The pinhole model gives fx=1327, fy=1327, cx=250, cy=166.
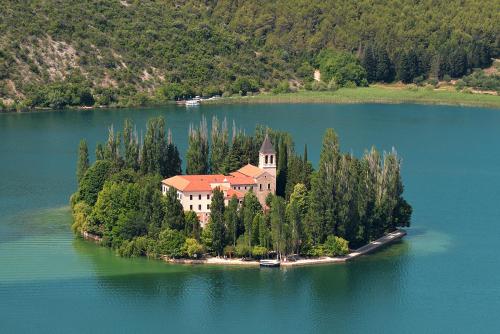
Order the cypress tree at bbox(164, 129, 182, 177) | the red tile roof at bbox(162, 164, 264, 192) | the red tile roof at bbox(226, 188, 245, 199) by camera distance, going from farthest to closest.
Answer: the cypress tree at bbox(164, 129, 182, 177) < the red tile roof at bbox(226, 188, 245, 199) < the red tile roof at bbox(162, 164, 264, 192)

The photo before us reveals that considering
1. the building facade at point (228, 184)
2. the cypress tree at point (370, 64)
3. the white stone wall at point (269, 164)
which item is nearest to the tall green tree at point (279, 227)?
the building facade at point (228, 184)

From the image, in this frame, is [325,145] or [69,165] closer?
[325,145]

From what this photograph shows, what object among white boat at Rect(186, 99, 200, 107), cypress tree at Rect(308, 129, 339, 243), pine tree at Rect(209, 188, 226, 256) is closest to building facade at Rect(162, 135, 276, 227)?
pine tree at Rect(209, 188, 226, 256)

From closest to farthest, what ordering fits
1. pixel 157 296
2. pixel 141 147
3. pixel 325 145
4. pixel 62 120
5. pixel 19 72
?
pixel 157 296, pixel 325 145, pixel 141 147, pixel 62 120, pixel 19 72

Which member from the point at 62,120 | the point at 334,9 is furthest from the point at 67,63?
the point at 334,9

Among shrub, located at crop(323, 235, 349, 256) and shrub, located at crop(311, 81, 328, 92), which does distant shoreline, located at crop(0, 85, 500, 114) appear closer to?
shrub, located at crop(311, 81, 328, 92)

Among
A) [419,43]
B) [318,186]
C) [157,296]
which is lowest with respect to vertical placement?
[157,296]

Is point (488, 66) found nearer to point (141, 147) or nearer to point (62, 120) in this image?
point (62, 120)

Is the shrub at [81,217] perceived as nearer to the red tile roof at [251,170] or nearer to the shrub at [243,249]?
the red tile roof at [251,170]
